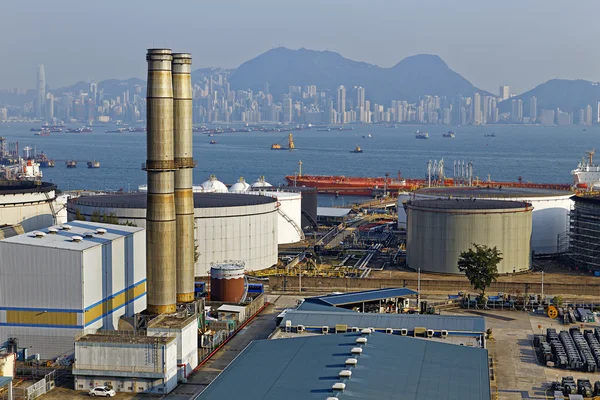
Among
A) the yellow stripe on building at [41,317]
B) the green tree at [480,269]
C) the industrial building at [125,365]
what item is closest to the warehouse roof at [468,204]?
the green tree at [480,269]

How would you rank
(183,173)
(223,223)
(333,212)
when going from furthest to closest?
(333,212)
(223,223)
(183,173)

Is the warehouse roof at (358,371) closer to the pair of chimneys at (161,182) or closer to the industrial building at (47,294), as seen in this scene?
the pair of chimneys at (161,182)

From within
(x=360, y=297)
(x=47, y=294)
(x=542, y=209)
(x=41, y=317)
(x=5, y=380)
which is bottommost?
(x=5, y=380)

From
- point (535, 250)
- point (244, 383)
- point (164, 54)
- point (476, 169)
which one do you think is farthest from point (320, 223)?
point (476, 169)

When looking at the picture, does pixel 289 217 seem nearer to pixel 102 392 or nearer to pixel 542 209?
pixel 542 209

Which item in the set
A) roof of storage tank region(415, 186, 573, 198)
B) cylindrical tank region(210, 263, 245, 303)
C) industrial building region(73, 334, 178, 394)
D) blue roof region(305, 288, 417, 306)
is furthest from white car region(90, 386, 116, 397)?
roof of storage tank region(415, 186, 573, 198)

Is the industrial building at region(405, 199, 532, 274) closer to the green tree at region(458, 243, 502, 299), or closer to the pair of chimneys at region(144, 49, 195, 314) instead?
the green tree at region(458, 243, 502, 299)

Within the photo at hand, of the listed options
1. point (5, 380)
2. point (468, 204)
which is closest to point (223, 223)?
point (468, 204)
